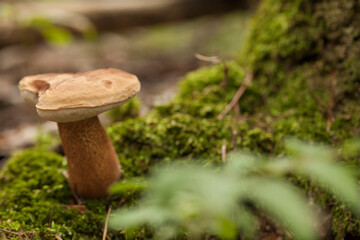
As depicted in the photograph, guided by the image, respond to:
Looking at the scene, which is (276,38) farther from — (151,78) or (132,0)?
(132,0)

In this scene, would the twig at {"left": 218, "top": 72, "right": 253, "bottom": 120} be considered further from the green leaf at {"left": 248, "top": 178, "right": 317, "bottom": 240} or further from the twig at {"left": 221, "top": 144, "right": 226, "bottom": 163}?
the green leaf at {"left": 248, "top": 178, "right": 317, "bottom": 240}

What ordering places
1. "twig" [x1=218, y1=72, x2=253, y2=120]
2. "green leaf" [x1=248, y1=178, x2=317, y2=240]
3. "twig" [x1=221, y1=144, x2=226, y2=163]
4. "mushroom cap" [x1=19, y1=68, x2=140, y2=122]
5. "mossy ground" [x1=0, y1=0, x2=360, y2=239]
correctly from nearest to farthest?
"green leaf" [x1=248, y1=178, x2=317, y2=240], "mushroom cap" [x1=19, y1=68, x2=140, y2=122], "mossy ground" [x1=0, y1=0, x2=360, y2=239], "twig" [x1=221, y1=144, x2=226, y2=163], "twig" [x1=218, y1=72, x2=253, y2=120]

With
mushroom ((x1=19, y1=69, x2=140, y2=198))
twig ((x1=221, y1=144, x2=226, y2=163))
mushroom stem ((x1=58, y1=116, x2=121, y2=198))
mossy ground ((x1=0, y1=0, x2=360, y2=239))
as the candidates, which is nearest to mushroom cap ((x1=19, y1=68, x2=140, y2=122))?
mushroom ((x1=19, y1=69, x2=140, y2=198))

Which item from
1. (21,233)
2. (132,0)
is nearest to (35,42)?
(132,0)

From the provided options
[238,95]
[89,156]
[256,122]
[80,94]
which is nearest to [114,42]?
[238,95]

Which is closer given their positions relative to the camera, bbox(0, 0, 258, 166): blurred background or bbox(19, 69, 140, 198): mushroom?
bbox(19, 69, 140, 198): mushroom

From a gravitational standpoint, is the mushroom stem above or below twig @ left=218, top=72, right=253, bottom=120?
below

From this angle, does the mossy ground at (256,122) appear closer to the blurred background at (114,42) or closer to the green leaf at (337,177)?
the green leaf at (337,177)

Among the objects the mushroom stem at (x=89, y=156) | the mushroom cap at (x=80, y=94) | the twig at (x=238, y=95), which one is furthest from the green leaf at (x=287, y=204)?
the twig at (x=238, y=95)
